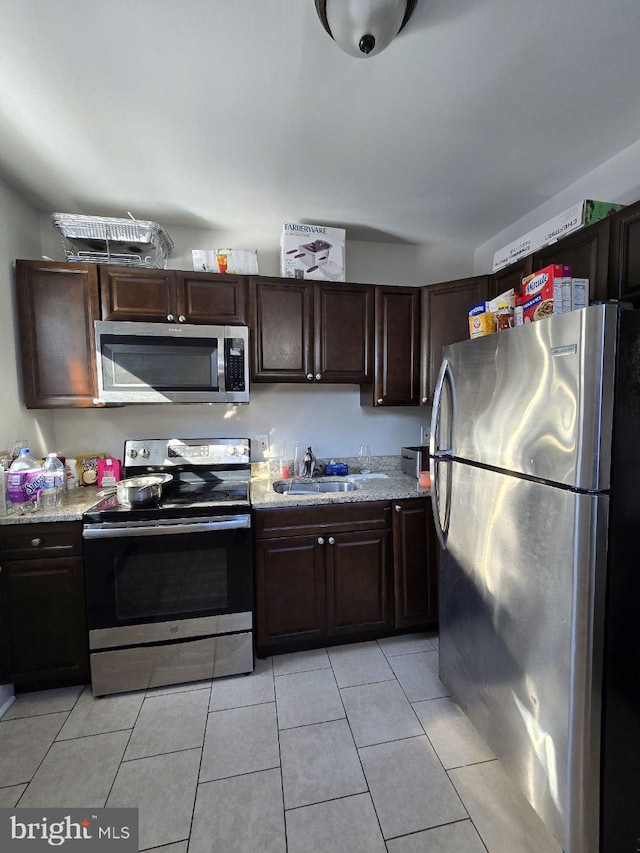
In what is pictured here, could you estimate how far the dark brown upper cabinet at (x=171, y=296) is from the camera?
200 cm

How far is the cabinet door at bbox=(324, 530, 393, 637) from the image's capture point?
2010 mm

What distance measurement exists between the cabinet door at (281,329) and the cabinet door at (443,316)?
30.3 inches

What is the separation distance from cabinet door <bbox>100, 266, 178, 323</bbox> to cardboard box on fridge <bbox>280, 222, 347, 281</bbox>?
0.69m

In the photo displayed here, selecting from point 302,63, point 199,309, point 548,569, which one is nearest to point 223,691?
point 548,569

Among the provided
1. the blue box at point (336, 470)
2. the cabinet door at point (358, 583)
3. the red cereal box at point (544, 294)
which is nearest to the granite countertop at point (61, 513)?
the cabinet door at point (358, 583)

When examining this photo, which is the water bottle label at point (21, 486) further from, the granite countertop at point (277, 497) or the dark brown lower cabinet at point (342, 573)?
the dark brown lower cabinet at point (342, 573)

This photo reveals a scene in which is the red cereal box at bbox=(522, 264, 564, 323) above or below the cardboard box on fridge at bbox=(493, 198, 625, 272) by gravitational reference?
below

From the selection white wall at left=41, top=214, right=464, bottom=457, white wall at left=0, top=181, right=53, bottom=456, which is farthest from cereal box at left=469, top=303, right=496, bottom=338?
white wall at left=0, top=181, right=53, bottom=456

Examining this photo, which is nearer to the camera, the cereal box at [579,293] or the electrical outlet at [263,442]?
the cereal box at [579,293]

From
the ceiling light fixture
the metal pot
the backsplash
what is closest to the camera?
the ceiling light fixture

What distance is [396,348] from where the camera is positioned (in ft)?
7.74

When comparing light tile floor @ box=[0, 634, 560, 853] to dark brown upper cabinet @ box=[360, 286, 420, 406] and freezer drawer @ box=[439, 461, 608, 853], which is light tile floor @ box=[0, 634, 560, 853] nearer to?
freezer drawer @ box=[439, 461, 608, 853]

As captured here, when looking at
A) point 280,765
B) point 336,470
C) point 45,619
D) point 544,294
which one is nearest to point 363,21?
point 544,294

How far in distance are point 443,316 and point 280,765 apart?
2.44 metres
